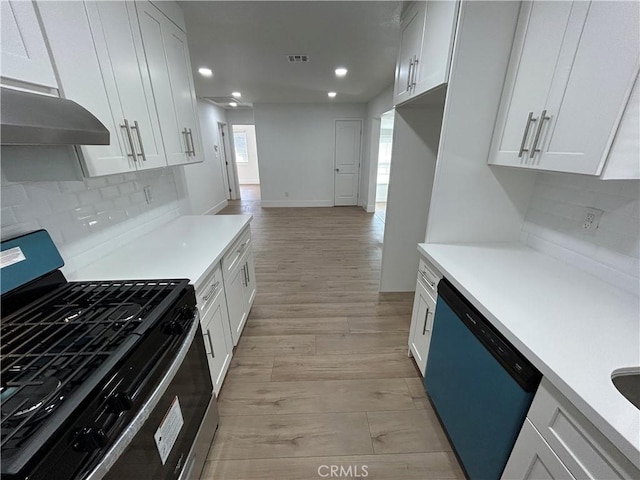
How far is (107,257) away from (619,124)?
2.46 metres

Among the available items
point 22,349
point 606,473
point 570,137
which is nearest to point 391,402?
point 606,473

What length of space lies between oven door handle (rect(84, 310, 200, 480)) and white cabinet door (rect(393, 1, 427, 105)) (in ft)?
7.00

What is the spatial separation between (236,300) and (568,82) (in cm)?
224

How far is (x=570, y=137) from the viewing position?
105 cm

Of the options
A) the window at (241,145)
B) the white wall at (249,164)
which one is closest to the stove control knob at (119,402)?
the white wall at (249,164)

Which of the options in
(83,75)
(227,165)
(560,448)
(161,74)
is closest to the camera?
(560,448)

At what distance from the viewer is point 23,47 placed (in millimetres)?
905

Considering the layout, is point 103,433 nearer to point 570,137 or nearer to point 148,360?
point 148,360

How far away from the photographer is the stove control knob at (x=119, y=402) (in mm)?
727

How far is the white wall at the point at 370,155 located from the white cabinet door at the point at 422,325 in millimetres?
4520

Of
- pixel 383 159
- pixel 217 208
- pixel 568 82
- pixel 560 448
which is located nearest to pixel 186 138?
pixel 568 82

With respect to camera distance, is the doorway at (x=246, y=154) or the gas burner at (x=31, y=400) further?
the doorway at (x=246, y=154)

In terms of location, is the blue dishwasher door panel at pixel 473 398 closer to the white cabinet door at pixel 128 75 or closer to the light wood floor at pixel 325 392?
the light wood floor at pixel 325 392

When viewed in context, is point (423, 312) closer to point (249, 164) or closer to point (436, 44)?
point (436, 44)
